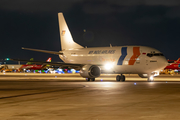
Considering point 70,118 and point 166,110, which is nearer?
point 70,118

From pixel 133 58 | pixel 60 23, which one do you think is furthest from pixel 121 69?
pixel 60 23

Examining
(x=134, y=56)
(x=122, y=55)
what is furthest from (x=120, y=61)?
(x=134, y=56)

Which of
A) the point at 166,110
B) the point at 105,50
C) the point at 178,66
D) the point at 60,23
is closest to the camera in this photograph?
the point at 166,110

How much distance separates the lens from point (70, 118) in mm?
10109

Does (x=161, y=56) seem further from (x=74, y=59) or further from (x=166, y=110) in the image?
(x=166, y=110)

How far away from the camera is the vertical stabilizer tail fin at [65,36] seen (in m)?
47.4

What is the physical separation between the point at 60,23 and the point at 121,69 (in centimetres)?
1521

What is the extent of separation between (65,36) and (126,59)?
13875mm

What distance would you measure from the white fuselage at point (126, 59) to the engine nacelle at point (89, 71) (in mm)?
1499

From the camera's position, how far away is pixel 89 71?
37.9 meters

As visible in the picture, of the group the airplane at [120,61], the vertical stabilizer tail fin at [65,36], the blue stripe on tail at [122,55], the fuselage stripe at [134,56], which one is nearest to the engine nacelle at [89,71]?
the airplane at [120,61]

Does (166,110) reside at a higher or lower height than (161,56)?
lower

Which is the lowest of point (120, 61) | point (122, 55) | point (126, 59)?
point (120, 61)

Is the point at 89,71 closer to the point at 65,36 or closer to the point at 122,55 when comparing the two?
the point at 122,55
